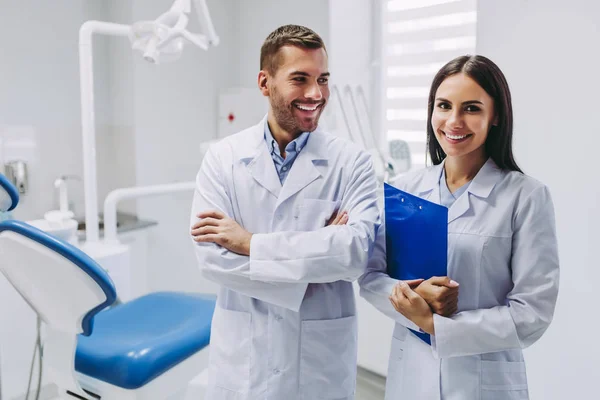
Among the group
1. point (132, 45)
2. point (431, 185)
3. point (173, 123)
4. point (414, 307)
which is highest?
point (132, 45)

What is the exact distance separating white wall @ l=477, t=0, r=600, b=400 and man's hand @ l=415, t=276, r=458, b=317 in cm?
86

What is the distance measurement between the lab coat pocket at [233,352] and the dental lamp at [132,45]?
82 cm

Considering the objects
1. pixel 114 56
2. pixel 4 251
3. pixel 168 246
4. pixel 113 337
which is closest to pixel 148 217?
pixel 168 246

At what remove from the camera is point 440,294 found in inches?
38.3

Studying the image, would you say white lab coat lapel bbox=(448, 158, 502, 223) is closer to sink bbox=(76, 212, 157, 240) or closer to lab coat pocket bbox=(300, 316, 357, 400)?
lab coat pocket bbox=(300, 316, 357, 400)

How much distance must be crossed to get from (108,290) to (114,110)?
1.81m

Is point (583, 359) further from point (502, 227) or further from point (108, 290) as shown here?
point (108, 290)

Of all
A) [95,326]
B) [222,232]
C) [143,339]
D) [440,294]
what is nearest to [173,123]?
[95,326]

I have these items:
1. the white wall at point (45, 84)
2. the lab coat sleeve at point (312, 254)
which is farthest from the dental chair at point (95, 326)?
the white wall at point (45, 84)

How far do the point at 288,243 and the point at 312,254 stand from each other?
6 cm

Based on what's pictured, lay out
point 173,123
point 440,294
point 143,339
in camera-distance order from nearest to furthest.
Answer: point 440,294 < point 143,339 < point 173,123

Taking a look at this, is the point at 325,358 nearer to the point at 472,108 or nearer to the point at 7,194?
the point at 472,108

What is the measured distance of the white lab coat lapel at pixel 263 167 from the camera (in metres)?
1.23

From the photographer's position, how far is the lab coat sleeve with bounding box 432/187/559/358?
972 millimetres
